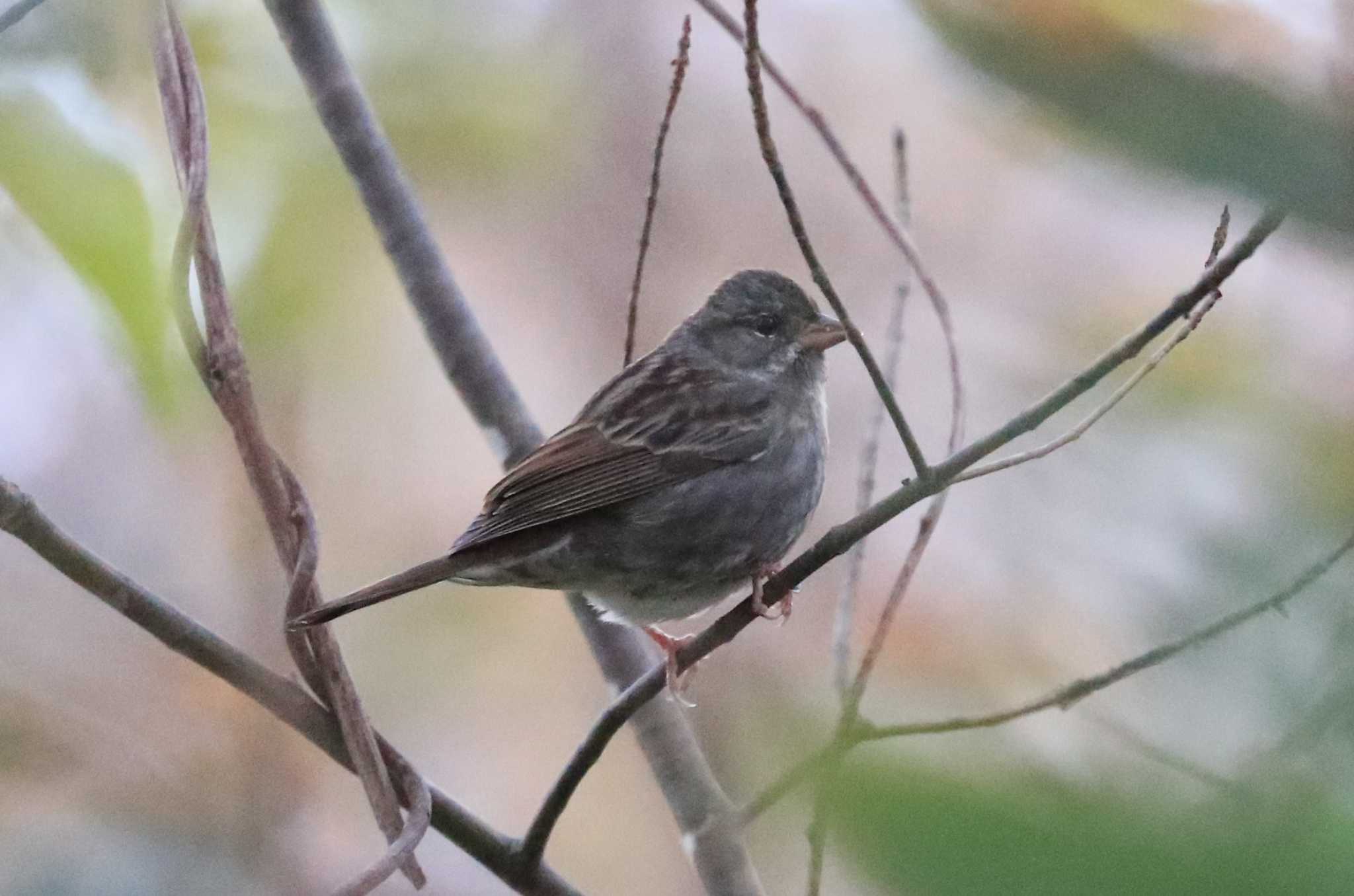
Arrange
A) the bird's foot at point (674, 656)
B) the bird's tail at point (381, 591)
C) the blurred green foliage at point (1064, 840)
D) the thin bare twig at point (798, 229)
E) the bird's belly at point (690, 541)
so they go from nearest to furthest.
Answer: the blurred green foliage at point (1064, 840), the thin bare twig at point (798, 229), the bird's tail at point (381, 591), the bird's foot at point (674, 656), the bird's belly at point (690, 541)

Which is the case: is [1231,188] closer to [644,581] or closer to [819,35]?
[644,581]

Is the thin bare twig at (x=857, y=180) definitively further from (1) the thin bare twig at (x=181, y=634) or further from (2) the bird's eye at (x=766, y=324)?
(1) the thin bare twig at (x=181, y=634)

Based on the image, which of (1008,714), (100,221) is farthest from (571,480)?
(1008,714)

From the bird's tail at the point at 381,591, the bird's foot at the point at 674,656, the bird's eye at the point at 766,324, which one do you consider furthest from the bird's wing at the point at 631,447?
the bird's foot at the point at 674,656

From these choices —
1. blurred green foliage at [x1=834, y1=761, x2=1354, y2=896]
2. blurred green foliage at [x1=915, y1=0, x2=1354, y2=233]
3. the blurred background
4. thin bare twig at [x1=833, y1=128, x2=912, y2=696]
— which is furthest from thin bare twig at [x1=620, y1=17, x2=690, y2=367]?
blurred green foliage at [x1=834, y1=761, x2=1354, y2=896]

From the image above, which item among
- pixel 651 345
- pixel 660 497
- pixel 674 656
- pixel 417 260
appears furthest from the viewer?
pixel 651 345

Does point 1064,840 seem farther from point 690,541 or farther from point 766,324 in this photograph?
point 766,324

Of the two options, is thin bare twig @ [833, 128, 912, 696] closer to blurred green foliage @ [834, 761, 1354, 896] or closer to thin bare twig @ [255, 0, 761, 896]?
thin bare twig @ [255, 0, 761, 896]
